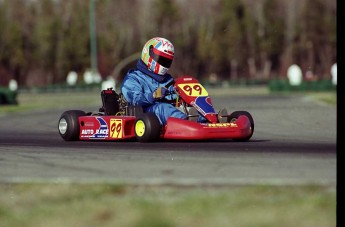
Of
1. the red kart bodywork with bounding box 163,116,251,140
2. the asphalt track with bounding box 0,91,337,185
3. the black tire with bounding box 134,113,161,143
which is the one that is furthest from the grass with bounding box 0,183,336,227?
the red kart bodywork with bounding box 163,116,251,140

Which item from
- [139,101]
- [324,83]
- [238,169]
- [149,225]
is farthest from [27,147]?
[324,83]

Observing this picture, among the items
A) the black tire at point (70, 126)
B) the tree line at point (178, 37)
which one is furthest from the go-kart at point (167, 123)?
the tree line at point (178, 37)

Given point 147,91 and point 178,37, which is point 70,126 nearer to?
point 147,91

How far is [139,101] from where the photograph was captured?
41.9 ft

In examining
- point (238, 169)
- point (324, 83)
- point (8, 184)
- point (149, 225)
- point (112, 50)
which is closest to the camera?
point (149, 225)

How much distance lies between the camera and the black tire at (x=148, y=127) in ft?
39.8

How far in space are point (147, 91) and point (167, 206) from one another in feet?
20.4

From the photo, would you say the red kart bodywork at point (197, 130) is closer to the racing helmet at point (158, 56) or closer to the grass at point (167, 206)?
the racing helmet at point (158, 56)

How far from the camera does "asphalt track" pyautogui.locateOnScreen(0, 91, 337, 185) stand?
8133mm

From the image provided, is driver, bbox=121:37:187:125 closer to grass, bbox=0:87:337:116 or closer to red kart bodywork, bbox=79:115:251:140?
red kart bodywork, bbox=79:115:251:140

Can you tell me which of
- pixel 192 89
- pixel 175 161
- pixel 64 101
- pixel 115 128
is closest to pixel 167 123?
pixel 192 89

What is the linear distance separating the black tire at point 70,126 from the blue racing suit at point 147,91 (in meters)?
0.81

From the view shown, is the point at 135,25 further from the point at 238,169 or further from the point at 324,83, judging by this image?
the point at 238,169

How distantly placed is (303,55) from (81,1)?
76.8ft
